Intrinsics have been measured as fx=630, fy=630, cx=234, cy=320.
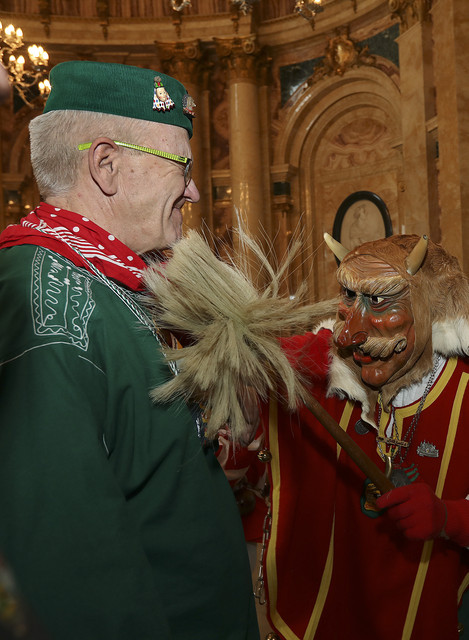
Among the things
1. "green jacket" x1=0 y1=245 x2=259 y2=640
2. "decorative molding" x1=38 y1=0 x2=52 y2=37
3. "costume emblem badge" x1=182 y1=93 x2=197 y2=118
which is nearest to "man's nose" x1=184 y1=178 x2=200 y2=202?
"costume emblem badge" x1=182 y1=93 x2=197 y2=118

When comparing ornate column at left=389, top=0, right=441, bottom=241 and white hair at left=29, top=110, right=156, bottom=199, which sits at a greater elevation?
ornate column at left=389, top=0, right=441, bottom=241

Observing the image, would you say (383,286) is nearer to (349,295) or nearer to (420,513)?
(349,295)

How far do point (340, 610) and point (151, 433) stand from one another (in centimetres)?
161

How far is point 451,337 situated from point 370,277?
13.8 inches

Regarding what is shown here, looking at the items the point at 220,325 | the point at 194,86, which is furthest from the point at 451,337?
the point at 194,86

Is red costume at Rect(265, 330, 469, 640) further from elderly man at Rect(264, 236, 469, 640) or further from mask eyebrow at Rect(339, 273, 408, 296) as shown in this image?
mask eyebrow at Rect(339, 273, 408, 296)

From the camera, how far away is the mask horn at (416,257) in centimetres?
217

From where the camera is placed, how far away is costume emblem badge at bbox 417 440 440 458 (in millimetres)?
2285

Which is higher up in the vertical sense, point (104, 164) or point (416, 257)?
point (104, 164)

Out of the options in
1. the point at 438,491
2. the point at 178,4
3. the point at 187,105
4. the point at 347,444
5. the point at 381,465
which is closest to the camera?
the point at 187,105

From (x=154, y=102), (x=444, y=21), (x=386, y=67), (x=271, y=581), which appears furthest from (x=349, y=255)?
(x=386, y=67)

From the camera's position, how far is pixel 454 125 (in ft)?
24.8

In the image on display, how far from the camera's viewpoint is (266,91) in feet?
38.1

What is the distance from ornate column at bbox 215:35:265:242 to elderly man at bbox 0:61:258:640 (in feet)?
31.9
